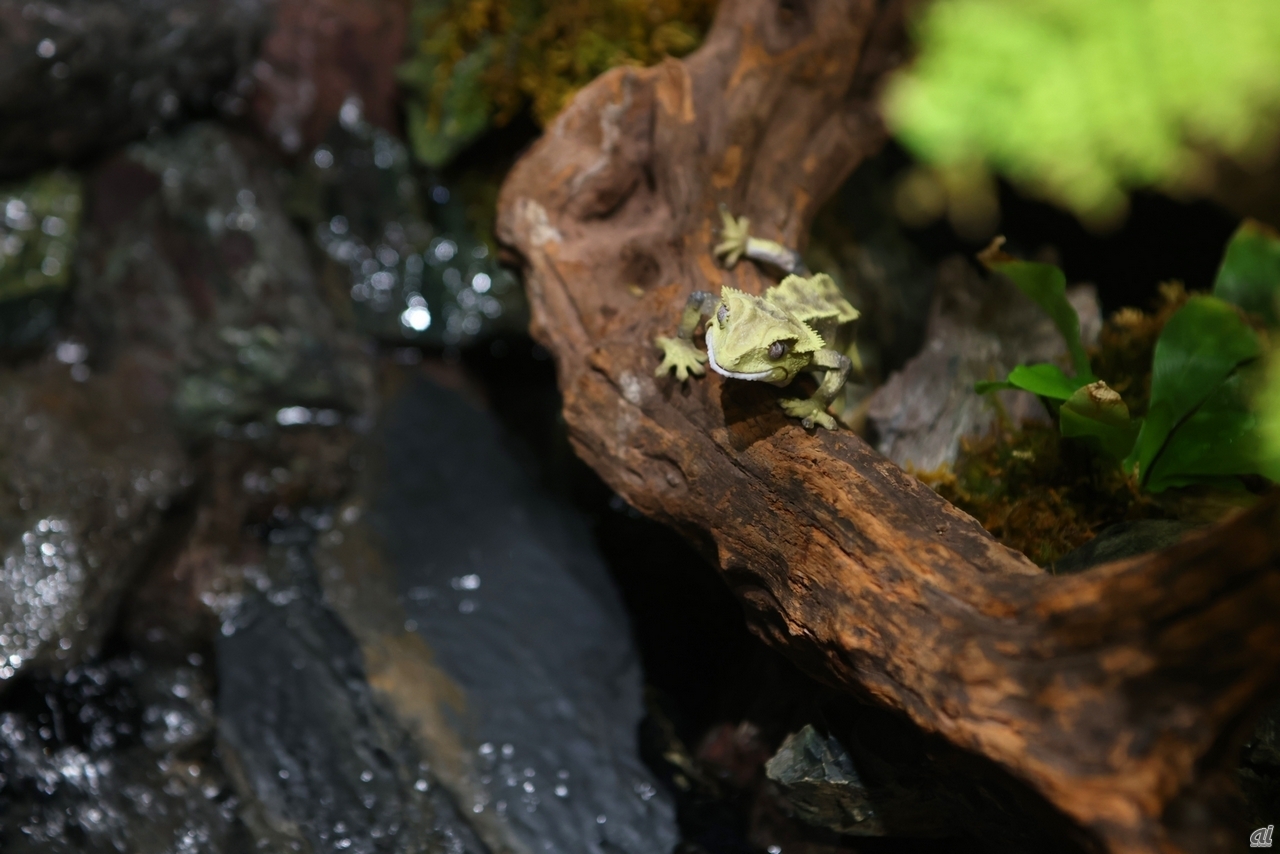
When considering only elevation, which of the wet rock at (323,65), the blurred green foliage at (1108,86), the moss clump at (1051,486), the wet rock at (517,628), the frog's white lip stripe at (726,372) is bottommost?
the wet rock at (517,628)

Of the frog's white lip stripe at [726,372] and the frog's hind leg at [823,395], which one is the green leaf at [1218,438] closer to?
the frog's hind leg at [823,395]

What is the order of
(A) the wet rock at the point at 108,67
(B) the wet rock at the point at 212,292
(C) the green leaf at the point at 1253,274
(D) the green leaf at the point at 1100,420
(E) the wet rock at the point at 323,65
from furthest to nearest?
(E) the wet rock at the point at 323,65
(B) the wet rock at the point at 212,292
(A) the wet rock at the point at 108,67
(C) the green leaf at the point at 1253,274
(D) the green leaf at the point at 1100,420

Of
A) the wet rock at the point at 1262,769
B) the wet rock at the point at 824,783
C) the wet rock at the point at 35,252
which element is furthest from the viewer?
the wet rock at the point at 35,252

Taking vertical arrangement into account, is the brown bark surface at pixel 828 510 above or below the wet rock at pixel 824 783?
above

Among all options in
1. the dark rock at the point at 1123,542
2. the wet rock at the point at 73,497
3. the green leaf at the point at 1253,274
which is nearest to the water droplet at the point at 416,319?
the wet rock at the point at 73,497

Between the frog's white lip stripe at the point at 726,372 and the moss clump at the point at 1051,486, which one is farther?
the moss clump at the point at 1051,486

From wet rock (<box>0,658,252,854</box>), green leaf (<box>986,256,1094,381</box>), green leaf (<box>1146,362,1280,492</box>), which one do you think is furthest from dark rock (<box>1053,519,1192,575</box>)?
wet rock (<box>0,658,252,854</box>)

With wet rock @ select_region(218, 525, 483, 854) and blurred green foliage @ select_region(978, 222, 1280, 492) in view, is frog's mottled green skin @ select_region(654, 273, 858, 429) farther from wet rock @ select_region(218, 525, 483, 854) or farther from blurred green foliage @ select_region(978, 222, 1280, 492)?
wet rock @ select_region(218, 525, 483, 854)

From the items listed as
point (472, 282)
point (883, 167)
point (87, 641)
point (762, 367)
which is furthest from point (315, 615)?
point (883, 167)
